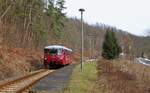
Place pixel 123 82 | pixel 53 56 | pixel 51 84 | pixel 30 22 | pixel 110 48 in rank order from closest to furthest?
pixel 51 84, pixel 123 82, pixel 53 56, pixel 30 22, pixel 110 48

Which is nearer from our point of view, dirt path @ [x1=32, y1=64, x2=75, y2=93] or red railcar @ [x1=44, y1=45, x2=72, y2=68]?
dirt path @ [x1=32, y1=64, x2=75, y2=93]

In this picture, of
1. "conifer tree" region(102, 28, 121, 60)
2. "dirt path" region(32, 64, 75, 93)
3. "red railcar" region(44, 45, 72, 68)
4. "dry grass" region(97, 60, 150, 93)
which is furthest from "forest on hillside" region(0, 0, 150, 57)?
"dirt path" region(32, 64, 75, 93)

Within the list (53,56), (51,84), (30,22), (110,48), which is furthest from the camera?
(110,48)

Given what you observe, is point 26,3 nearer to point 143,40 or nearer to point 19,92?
Result: point 19,92

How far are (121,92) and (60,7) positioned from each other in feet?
247

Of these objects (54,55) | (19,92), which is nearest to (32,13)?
(54,55)

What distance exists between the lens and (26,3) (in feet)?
219

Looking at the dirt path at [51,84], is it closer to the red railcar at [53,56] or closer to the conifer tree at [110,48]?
the red railcar at [53,56]

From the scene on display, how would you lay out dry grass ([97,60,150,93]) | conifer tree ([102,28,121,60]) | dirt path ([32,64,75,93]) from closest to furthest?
dirt path ([32,64,75,93]), dry grass ([97,60,150,93]), conifer tree ([102,28,121,60])

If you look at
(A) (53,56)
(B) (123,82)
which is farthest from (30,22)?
(B) (123,82)

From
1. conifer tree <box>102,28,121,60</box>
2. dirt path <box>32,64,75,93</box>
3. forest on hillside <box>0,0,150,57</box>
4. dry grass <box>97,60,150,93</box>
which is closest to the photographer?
dirt path <box>32,64,75,93</box>

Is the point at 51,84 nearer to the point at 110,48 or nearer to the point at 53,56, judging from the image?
the point at 53,56

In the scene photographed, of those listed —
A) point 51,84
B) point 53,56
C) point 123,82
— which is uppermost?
point 53,56

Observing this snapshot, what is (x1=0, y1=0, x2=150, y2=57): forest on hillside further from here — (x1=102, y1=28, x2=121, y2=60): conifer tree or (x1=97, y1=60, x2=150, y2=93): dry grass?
(x1=97, y1=60, x2=150, y2=93): dry grass
